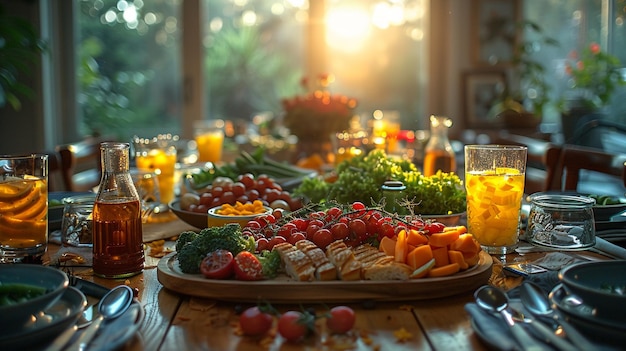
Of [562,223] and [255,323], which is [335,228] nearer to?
[255,323]

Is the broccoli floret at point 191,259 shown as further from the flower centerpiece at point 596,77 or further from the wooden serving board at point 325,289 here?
the flower centerpiece at point 596,77

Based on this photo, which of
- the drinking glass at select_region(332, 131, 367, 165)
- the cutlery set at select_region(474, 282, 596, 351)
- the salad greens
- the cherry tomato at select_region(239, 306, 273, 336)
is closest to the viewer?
the cutlery set at select_region(474, 282, 596, 351)

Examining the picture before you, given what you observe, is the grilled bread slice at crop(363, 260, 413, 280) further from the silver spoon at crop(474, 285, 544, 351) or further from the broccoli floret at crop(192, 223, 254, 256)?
the broccoli floret at crop(192, 223, 254, 256)

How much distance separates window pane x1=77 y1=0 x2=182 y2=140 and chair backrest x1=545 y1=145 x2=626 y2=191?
4.41m

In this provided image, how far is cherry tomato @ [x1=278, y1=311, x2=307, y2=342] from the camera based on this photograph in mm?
1049

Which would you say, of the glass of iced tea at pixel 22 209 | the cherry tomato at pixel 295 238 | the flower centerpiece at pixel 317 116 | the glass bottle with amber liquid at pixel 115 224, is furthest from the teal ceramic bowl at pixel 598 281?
the flower centerpiece at pixel 317 116

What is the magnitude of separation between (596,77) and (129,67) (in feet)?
13.8

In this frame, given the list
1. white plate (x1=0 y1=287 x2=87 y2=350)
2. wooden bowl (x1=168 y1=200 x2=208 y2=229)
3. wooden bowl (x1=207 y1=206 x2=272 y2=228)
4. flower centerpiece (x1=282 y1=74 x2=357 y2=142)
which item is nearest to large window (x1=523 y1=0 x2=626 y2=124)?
flower centerpiece (x1=282 y1=74 x2=357 y2=142)

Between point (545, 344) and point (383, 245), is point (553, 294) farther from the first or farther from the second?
point (383, 245)

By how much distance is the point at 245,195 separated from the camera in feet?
6.54

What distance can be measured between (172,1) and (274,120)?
2.18 meters

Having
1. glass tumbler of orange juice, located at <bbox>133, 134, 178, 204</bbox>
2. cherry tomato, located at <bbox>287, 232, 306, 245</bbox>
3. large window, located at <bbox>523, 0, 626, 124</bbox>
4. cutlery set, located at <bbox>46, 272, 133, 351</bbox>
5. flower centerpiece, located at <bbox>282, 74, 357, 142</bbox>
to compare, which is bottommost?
cutlery set, located at <bbox>46, 272, 133, 351</bbox>

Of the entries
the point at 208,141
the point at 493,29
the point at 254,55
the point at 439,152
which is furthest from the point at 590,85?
the point at 208,141

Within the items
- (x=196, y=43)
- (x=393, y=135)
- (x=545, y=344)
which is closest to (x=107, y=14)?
(x=196, y=43)
